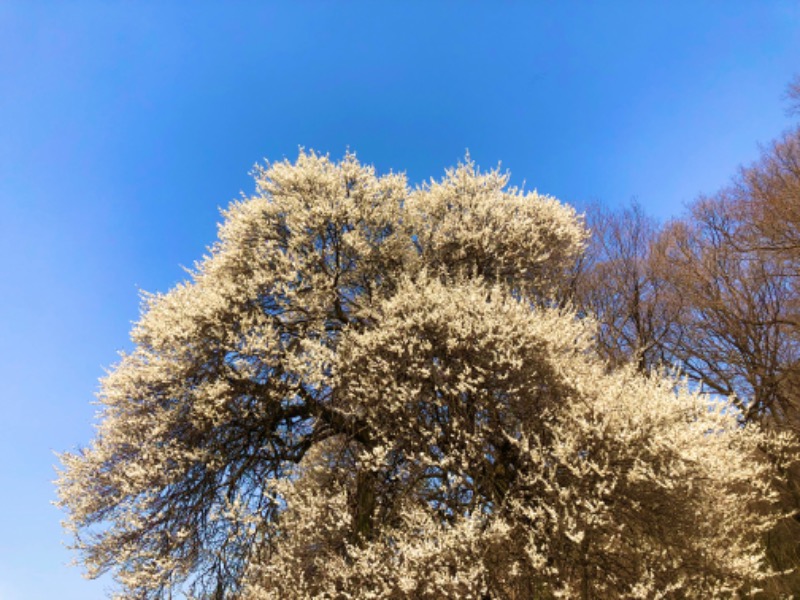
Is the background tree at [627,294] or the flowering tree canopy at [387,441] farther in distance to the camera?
the background tree at [627,294]

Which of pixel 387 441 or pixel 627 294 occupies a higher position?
pixel 627 294

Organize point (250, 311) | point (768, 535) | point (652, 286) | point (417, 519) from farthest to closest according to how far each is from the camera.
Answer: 1. point (652, 286)
2. point (768, 535)
3. point (250, 311)
4. point (417, 519)

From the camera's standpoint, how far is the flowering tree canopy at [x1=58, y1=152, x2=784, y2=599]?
8.33m

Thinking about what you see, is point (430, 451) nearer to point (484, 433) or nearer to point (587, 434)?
point (484, 433)

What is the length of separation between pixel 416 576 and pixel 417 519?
0.86 meters

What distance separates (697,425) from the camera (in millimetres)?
9047

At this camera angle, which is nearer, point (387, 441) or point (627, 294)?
point (387, 441)

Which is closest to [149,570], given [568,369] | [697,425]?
[568,369]

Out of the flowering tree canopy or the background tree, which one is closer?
the flowering tree canopy

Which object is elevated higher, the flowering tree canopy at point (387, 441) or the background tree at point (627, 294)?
the background tree at point (627, 294)

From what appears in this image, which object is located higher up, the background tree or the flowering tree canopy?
the background tree

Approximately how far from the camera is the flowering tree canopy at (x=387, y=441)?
8328mm

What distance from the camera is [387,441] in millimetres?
9406

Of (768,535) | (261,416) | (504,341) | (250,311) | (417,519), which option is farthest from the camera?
(768,535)
